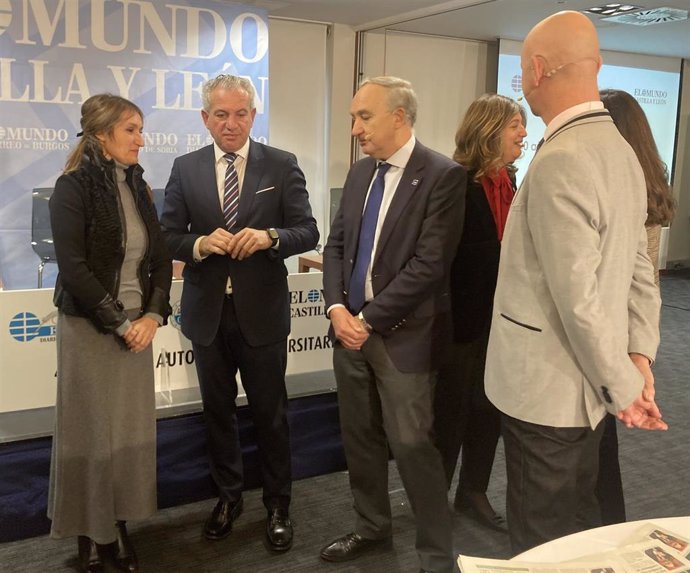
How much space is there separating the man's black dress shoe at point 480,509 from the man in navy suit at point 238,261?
705 millimetres

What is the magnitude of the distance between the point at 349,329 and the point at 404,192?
441 mm

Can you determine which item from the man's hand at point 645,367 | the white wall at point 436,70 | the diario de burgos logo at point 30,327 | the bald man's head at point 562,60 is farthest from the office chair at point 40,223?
the white wall at point 436,70

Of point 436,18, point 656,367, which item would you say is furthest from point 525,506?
point 436,18

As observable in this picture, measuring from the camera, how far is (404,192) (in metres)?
2.03

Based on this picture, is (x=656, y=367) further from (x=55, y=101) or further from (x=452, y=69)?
(x=55, y=101)

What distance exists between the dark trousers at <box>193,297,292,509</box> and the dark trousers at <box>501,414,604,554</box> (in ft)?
3.27

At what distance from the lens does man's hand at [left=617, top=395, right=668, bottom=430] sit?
1.41 meters

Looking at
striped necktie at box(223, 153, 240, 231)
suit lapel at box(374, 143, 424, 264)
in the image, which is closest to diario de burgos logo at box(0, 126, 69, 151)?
striped necktie at box(223, 153, 240, 231)

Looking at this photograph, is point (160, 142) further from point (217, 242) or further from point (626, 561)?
point (626, 561)

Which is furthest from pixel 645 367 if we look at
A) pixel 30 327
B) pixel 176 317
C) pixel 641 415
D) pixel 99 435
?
pixel 30 327

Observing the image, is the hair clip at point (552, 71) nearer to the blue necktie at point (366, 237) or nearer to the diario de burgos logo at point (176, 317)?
the blue necktie at point (366, 237)

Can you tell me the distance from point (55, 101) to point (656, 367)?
443 cm

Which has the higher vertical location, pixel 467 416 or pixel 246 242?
pixel 246 242

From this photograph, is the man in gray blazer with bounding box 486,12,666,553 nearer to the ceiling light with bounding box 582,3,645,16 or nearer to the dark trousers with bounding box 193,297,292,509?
the dark trousers with bounding box 193,297,292,509
